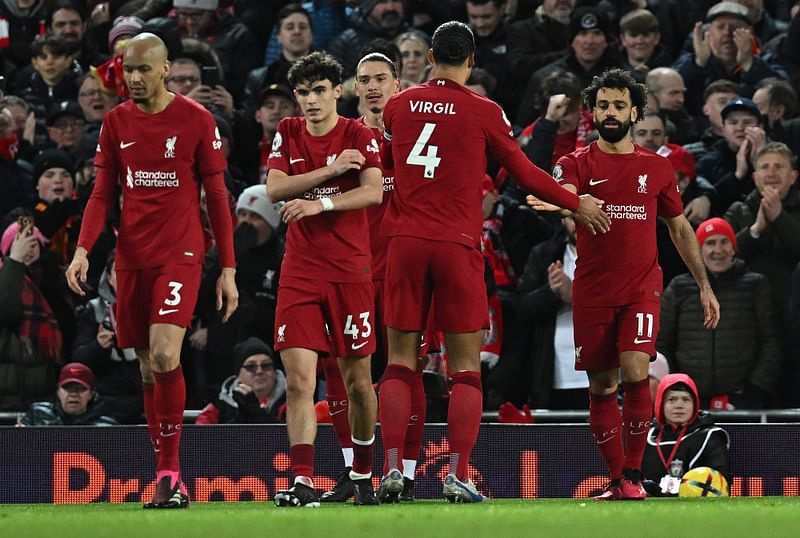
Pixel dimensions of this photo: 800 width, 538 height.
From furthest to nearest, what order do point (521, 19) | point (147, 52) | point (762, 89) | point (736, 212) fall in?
1. point (521, 19)
2. point (762, 89)
3. point (736, 212)
4. point (147, 52)

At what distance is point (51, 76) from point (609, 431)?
8.91 m

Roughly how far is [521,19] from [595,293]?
717cm

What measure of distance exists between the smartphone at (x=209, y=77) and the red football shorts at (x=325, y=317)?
6.19m

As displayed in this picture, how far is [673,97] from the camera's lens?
1421 cm

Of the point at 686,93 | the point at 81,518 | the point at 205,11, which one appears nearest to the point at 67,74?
the point at 205,11

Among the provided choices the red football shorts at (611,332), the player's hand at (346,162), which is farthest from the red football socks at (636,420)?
the player's hand at (346,162)

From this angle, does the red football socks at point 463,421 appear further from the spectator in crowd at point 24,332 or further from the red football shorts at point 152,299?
the spectator in crowd at point 24,332

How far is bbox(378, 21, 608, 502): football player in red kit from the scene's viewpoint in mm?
8703

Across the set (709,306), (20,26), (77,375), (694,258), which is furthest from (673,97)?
(20,26)

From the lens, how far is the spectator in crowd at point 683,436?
1084cm

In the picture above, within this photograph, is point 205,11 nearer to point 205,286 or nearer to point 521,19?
point 521,19

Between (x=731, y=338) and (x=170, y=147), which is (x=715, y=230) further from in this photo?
(x=170, y=147)

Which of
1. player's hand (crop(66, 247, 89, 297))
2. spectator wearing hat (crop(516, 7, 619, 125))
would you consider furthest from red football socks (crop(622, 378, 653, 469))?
spectator wearing hat (crop(516, 7, 619, 125))

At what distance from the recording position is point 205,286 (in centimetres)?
1317
